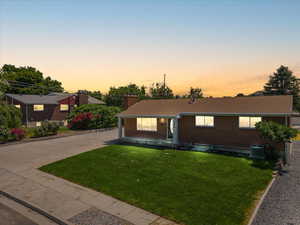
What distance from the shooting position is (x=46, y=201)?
8648mm

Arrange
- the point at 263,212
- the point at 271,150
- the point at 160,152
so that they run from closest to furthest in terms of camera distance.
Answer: the point at 263,212
the point at 271,150
the point at 160,152

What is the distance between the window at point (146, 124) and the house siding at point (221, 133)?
9.11 ft

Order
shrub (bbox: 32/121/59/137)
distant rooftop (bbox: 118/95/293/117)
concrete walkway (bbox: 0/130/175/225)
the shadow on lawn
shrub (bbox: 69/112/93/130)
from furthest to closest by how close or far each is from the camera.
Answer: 1. shrub (bbox: 69/112/93/130)
2. shrub (bbox: 32/121/59/137)
3. distant rooftop (bbox: 118/95/293/117)
4. the shadow on lawn
5. concrete walkway (bbox: 0/130/175/225)

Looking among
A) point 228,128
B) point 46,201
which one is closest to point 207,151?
point 228,128

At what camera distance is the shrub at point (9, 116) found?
22703 millimetres

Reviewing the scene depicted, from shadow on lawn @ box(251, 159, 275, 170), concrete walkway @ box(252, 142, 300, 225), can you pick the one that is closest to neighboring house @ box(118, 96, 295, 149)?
shadow on lawn @ box(251, 159, 275, 170)

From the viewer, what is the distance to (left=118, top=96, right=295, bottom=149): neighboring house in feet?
51.1

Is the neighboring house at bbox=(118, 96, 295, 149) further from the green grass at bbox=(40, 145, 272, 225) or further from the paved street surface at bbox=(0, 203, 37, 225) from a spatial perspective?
the paved street surface at bbox=(0, 203, 37, 225)

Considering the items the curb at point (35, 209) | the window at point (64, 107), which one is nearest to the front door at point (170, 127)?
the curb at point (35, 209)

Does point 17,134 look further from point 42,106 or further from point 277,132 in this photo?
point 277,132

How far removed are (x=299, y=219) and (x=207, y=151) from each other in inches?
376

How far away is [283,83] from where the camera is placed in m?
58.8

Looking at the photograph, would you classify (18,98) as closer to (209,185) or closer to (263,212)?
(209,185)

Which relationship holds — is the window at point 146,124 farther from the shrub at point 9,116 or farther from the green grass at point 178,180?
the shrub at point 9,116
